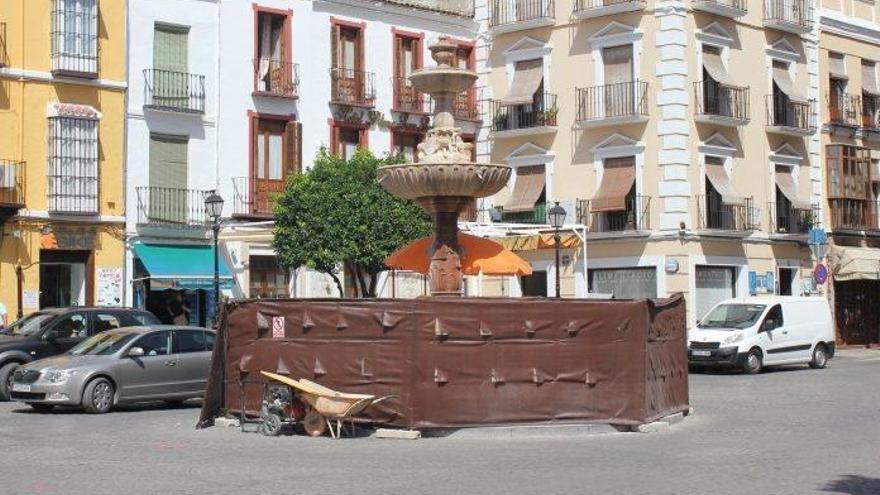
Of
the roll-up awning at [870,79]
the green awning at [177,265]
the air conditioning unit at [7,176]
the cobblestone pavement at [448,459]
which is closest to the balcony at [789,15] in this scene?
the roll-up awning at [870,79]

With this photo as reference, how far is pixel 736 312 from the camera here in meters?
33.1

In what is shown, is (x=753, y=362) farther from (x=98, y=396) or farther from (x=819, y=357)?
(x=98, y=396)

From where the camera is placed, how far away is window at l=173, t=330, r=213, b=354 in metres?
22.9

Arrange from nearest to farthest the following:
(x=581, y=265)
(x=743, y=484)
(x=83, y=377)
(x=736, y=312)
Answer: (x=743, y=484) < (x=83, y=377) < (x=736, y=312) < (x=581, y=265)

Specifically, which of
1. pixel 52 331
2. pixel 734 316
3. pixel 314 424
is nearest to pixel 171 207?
pixel 52 331

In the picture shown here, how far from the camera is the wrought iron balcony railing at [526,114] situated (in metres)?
41.5

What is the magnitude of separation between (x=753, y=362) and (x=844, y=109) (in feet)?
53.6

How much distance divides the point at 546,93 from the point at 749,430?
24250mm

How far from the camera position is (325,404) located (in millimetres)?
17578

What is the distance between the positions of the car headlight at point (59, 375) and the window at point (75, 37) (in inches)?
531

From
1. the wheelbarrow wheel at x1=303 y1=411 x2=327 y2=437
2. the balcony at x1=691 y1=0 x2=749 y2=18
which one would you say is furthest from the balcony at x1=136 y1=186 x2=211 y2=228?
the wheelbarrow wheel at x1=303 y1=411 x2=327 y2=437

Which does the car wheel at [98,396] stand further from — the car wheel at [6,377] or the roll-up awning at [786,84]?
the roll-up awning at [786,84]

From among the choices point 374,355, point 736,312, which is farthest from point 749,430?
point 736,312

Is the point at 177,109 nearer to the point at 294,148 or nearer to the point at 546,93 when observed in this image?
the point at 294,148
